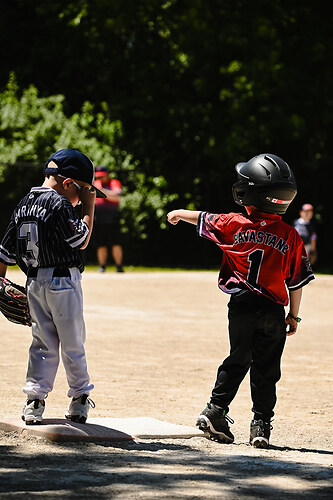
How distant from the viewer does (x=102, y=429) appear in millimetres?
5551

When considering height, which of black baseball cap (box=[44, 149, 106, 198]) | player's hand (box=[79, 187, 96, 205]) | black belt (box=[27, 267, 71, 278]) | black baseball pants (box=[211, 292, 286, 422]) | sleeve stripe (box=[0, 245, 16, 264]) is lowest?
black baseball pants (box=[211, 292, 286, 422])

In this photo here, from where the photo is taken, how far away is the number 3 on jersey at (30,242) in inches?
214

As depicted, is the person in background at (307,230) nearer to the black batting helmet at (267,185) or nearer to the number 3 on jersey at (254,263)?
the black batting helmet at (267,185)

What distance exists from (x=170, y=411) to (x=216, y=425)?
3.42 feet

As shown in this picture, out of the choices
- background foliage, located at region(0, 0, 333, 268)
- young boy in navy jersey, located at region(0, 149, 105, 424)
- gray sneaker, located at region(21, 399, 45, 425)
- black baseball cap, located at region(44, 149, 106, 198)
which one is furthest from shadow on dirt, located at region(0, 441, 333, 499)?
background foliage, located at region(0, 0, 333, 268)

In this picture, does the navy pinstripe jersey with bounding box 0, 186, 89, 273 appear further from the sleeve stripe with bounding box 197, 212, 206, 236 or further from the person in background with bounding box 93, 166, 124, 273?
the person in background with bounding box 93, 166, 124, 273

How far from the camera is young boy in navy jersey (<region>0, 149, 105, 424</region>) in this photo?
213 inches

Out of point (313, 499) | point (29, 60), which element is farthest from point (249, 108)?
point (313, 499)

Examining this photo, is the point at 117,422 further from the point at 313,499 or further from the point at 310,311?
the point at 310,311

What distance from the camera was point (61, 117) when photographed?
83.1 ft

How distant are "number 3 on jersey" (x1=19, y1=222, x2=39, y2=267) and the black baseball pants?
118cm

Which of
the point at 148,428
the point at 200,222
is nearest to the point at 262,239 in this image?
the point at 200,222

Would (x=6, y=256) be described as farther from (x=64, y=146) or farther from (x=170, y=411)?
(x=64, y=146)

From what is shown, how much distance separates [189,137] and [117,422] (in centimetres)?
1992
